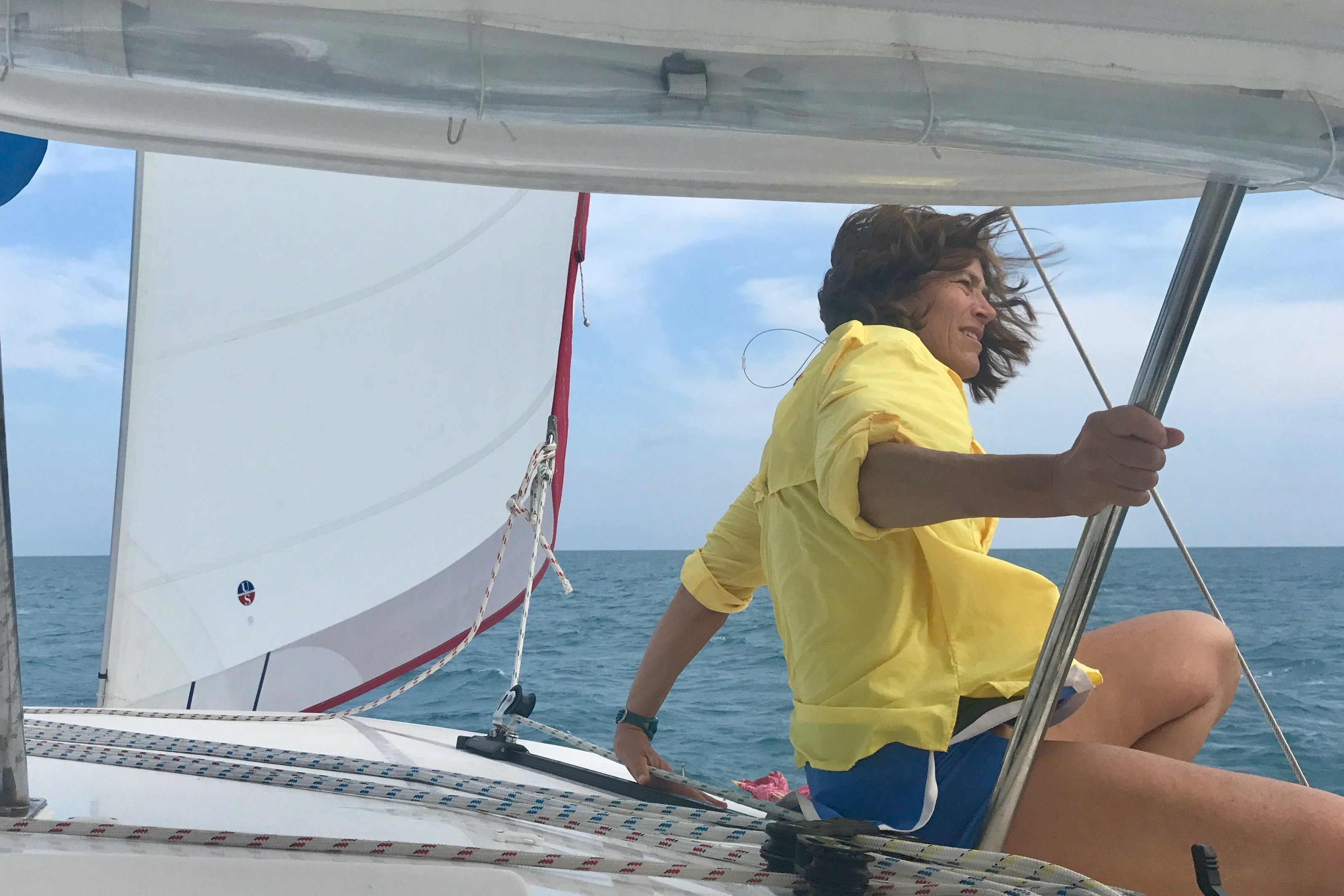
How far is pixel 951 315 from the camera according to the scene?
84 centimetres

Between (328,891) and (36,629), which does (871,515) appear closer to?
(328,891)

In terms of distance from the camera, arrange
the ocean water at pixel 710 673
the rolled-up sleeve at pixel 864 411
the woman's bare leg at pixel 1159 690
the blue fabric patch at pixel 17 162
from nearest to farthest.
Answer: the rolled-up sleeve at pixel 864 411 < the woman's bare leg at pixel 1159 690 < the blue fabric patch at pixel 17 162 < the ocean water at pixel 710 673

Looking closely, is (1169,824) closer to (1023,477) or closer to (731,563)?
(1023,477)

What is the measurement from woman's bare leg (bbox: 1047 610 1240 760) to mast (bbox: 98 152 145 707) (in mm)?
1744

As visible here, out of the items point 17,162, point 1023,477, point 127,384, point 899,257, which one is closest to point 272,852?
point 1023,477

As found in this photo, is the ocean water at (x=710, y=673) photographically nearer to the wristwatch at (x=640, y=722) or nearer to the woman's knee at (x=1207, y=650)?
the wristwatch at (x=640, y=722)

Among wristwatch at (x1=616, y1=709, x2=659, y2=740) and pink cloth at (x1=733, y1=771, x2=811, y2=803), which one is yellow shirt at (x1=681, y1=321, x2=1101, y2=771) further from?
pink cloth at (x1=733, y1=771, x2=811, y2=803)

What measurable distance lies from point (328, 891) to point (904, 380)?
49cm

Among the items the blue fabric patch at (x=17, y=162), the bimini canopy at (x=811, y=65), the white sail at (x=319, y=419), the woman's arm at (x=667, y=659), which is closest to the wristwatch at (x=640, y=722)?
the woman's arm at (x=667, y=659)

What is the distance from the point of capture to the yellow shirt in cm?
64

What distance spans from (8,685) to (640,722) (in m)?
0.55

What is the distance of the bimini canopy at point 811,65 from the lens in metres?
0.37

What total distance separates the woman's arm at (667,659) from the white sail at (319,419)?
1.23 meters

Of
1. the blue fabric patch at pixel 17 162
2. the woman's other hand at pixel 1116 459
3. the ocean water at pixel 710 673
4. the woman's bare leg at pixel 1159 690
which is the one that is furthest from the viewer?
the ocean water at pixel 710 673
